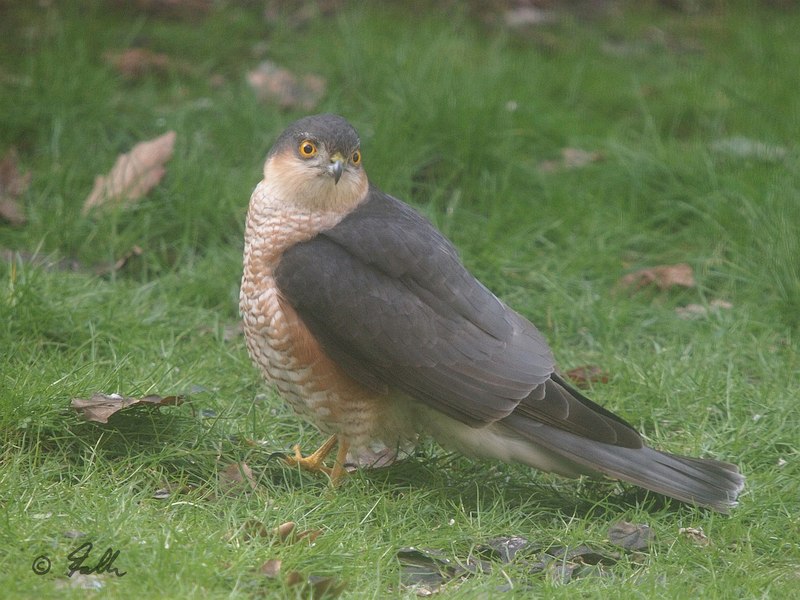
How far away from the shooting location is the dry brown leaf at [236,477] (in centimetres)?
433

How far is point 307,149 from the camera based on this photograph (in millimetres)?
4602

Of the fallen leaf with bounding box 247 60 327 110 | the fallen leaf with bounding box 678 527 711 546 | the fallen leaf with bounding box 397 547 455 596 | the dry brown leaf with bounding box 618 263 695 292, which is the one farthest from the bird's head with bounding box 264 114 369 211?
the fallen leaf with bounding box 247 60 327 110

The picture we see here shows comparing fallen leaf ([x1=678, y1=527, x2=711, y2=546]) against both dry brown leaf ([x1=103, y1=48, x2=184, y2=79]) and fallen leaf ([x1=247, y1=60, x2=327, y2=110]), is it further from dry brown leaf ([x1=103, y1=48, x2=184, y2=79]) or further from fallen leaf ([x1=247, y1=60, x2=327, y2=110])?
dry brown leaf ([x1=103, y1=48, x2=184, y2=79])

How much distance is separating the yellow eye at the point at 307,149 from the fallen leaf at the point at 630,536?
1786mm

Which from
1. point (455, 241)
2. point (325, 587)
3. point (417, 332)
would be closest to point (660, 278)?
point (455, 241)

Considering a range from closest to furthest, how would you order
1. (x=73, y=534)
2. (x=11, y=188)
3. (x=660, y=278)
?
1. (x=73, y=534)
2. (x=660, y=278)
3. (x=11, y=188)

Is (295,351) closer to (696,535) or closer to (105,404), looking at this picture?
(105,404)

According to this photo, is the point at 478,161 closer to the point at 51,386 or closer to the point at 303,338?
the point at 303,338

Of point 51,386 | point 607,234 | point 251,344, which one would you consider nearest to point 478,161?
point 607,234

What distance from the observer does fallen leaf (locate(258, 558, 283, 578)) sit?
11.8ft

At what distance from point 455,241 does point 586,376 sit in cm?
123

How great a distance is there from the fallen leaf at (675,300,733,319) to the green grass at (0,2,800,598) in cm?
6

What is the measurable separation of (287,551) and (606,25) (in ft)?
20.6

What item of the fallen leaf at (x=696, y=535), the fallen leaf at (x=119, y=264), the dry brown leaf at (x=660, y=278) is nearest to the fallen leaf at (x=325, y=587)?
the fallen leaf at (x=696, y=535)
